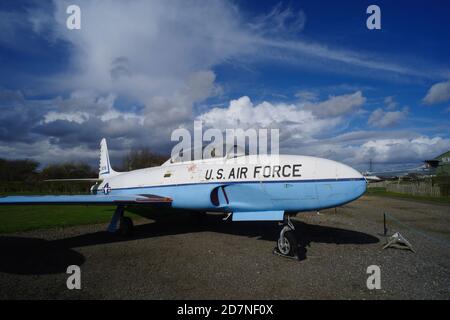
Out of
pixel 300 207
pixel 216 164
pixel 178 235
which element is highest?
pixel 216 164

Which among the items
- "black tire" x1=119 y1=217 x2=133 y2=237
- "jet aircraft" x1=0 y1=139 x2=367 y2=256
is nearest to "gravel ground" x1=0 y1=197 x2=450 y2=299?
"black tire" x1=119 y1=217 x2=133 y2=237

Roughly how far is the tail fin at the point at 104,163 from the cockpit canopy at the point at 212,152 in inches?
290

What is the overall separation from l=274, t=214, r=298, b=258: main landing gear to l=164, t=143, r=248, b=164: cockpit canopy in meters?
2.40

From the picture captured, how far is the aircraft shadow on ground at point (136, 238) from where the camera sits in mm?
6659

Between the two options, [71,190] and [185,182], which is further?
[71,190]

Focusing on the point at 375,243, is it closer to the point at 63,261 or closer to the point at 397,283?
the point at 397,283

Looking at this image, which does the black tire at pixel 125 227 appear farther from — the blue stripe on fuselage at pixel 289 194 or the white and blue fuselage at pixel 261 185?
the blue stripe on fuselage at pixel 289 194

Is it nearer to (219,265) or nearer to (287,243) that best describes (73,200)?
(219,265)

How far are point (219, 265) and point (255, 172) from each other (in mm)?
2466

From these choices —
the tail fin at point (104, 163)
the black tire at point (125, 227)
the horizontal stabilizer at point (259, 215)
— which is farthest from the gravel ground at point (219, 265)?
the tail fin at point (104, 163)

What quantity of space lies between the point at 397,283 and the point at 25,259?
26.2 ft

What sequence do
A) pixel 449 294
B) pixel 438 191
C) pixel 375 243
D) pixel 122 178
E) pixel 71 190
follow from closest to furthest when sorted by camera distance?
1. pixel 449 294
2. pixel 375 243
3. pixel 122 178
4. pixel 438 191
5. pixel 71 190

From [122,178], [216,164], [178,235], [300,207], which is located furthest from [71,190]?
[300,207]
